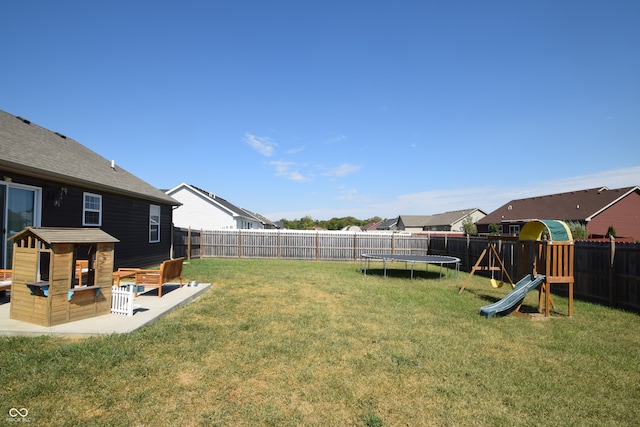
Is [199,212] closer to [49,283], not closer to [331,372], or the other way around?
[49,283]

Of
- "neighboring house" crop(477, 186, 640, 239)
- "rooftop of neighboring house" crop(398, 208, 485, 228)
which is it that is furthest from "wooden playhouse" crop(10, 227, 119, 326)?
"rooftop of neighboring house" crop(398, 208, 485, 228)

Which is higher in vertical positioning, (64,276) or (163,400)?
(64,276)

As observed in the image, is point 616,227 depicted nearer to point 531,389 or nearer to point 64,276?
point 531,389

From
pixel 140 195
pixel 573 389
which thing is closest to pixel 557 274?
pixel 573 389

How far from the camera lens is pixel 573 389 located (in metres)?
3.92

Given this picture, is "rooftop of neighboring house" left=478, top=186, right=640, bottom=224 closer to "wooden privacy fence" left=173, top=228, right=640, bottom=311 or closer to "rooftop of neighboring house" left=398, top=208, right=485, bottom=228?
"rooftop of neighboring house" left=398, top=208, right=485, bottom=228

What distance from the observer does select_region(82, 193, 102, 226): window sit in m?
10.2

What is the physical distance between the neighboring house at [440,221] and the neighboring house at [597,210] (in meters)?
16.0

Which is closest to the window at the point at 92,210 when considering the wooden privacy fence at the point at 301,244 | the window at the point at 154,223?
the window at the point at 154,223

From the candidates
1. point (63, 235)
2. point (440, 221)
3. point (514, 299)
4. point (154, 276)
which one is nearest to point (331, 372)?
point (63, 235)

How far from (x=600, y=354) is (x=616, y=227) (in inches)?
1238

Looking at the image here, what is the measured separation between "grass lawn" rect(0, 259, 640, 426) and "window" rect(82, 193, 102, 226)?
5592 millimetres

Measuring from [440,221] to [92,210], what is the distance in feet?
180

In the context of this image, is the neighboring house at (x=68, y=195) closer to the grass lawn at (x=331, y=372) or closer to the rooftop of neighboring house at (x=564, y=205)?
the grass lawn at (x=331, y=372)
